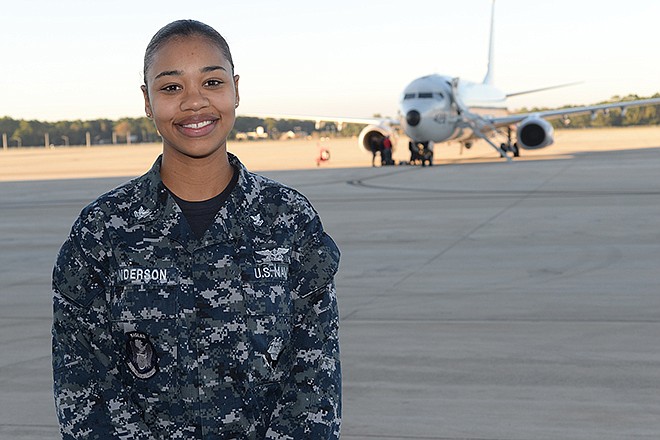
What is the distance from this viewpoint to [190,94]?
2420 mm

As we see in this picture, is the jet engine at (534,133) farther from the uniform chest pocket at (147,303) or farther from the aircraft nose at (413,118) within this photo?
the uniform chest pocket at (147,303)

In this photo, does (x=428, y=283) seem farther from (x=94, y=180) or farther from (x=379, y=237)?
(x=94, y=180)

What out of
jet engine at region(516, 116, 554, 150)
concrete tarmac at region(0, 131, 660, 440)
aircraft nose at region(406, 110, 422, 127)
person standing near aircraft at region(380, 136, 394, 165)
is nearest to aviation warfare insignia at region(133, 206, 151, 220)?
concrete tarmac at region(0, 131, 660, 440)

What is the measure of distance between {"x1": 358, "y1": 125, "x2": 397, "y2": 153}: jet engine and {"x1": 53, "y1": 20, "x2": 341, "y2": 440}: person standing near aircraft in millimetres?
36817

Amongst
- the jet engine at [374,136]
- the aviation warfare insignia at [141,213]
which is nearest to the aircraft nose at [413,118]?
the jet engine at [374,136]

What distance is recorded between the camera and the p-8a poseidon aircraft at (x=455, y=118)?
36531mm

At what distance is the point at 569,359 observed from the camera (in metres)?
7.11

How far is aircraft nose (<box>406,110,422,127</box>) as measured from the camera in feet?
118

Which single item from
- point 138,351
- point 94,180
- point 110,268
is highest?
point 110,268

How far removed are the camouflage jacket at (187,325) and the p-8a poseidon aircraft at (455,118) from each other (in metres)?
33.9

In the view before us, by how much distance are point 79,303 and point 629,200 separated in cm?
1741

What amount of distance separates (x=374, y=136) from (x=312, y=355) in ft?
128

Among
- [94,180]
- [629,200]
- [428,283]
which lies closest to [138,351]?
[428,283]

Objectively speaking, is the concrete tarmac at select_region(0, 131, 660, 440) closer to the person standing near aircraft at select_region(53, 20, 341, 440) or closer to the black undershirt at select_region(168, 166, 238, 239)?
the person standing near aircraft at select_region(53, 20, 341, 440)
